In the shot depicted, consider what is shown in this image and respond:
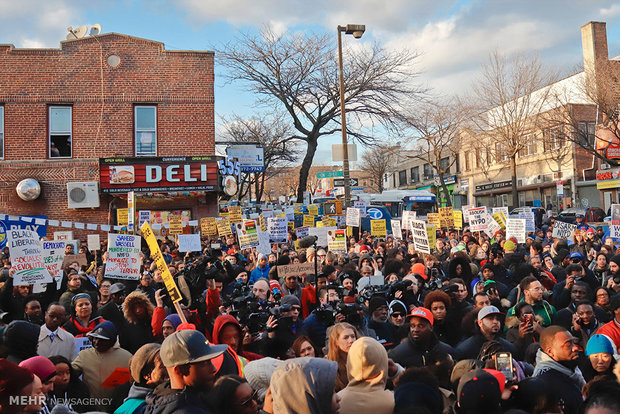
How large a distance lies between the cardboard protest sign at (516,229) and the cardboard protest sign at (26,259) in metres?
10.8

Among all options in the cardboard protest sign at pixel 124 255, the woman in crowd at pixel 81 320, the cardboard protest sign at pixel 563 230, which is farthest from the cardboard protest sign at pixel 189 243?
the cardboard protest sign at pixel 563 230

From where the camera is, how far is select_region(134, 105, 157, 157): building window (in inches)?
837

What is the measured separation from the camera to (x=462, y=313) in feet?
20.4

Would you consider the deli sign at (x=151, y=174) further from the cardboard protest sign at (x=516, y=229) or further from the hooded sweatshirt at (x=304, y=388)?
the hooded sweatshirt at (x=304, y=388)

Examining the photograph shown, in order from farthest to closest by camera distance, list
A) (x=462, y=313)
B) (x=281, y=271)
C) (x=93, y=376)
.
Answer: (x=281, y=271) < (x=462, y=313) < (x=93, y=376)

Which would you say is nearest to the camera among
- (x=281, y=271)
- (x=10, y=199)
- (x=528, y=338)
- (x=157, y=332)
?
(x=528, y=338)

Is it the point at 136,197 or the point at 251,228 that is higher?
the point at 136,197

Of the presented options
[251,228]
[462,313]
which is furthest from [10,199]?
[462,313]

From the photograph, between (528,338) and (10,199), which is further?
(10,199)

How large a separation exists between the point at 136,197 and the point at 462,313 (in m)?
16.7

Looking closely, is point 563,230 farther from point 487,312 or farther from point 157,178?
point 157,178

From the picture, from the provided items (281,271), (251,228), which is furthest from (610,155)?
(281,271)

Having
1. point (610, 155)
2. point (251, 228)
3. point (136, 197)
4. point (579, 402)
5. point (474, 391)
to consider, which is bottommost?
point (579, 402)

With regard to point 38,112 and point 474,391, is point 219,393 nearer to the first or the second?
point 474,391
